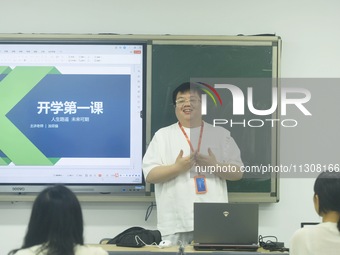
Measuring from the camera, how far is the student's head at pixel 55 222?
231cm

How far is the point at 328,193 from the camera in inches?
108

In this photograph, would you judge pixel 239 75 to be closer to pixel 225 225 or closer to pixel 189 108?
pixel 189 108

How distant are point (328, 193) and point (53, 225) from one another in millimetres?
1296

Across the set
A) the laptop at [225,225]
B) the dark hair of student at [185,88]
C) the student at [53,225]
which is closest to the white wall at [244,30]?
the dark hair of student at [185,88]

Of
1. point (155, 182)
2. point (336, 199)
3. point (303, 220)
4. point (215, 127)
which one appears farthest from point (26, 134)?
point (336, 199)

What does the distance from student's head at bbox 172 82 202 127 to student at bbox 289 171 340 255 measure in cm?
202

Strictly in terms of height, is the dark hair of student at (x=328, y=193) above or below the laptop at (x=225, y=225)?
above

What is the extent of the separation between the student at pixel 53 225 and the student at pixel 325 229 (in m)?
1.10

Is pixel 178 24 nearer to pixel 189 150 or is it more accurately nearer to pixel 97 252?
pixel 189 150

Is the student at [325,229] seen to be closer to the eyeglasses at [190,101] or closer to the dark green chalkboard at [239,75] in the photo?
the eyeglasses at [190,101]

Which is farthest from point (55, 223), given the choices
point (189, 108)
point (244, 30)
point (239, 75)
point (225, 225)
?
point (244, 30)

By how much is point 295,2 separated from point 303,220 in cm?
191

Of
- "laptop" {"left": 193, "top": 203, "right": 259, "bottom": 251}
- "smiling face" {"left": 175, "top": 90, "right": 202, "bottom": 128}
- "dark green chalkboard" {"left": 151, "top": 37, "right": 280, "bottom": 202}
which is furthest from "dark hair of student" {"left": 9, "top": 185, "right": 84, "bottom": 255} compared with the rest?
"dark green chalkboard" {"left": 151, "top": 37, "right": 280, "bottom": 202}

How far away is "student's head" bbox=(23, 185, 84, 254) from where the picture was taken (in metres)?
2.31
